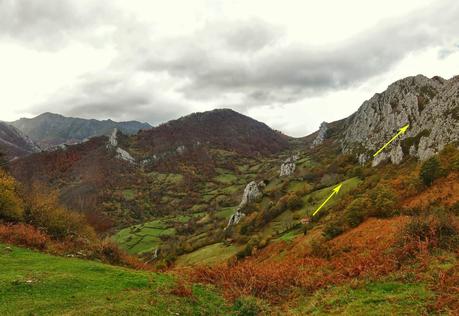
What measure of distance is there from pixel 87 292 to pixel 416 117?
85124 mm

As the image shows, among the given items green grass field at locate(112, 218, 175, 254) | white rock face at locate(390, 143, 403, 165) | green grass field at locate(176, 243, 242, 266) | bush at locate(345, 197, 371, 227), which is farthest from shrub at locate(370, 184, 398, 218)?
green grass field at locate(112, 218, 175, 254)

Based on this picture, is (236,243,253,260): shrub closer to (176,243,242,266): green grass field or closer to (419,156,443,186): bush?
(176,243,242,266): green grass field

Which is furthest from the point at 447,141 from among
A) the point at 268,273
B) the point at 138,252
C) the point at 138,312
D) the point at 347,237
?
the point at 138,252

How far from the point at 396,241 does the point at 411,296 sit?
8454 millimetres

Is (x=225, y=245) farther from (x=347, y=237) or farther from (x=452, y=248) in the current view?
(x=452, y=248)

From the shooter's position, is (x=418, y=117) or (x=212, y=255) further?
(x=418, y=117)

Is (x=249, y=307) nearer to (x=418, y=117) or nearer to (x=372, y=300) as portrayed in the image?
(x=372, y=300)

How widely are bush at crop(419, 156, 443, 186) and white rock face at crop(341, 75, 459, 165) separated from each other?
1208 centimetres

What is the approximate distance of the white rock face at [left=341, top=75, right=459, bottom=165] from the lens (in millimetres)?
52875

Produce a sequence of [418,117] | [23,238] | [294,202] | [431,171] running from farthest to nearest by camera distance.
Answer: [418,117]
[294,202]
[431,171]
[23,238]

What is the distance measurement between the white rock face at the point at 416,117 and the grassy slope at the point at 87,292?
45.5 m

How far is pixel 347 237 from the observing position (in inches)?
1372

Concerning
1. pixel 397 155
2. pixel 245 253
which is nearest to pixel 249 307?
pixel 245 253

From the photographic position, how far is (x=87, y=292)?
19.1 metres
